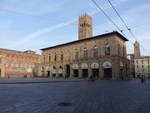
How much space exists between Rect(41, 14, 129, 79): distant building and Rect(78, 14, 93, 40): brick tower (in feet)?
Answer: 69.3

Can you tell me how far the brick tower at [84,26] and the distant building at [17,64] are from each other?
85.6 ft

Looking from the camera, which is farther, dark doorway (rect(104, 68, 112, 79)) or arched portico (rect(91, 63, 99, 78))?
arched portico (rect(91, 63, 99, 78))

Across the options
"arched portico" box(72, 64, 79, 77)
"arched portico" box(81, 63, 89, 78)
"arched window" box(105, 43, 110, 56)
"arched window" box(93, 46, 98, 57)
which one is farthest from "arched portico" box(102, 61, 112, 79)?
"arched portico" box(72, 64, 79, 77)

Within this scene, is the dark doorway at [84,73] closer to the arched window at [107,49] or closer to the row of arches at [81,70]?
the row of arches at [81,70]

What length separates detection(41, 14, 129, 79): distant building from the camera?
1528 inches

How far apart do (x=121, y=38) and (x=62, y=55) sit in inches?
864

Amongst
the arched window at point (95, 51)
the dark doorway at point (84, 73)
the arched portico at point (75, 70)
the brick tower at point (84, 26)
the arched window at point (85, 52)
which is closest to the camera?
the arched window at point (95, 51)

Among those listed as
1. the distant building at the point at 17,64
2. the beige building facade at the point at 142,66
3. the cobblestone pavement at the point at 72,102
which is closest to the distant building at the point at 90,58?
the distant building at the point at 17,64

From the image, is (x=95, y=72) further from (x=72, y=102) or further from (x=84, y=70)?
(x=72, y=102)

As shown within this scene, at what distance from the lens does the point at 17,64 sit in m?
→ 69.3

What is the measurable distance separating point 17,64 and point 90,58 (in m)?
A: 42.0

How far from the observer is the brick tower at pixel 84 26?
72.2 m

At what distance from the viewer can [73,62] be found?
157ft

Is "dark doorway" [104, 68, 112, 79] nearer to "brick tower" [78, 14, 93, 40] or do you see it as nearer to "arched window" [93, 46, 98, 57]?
"arched window" [93, 46, 98, 57]
